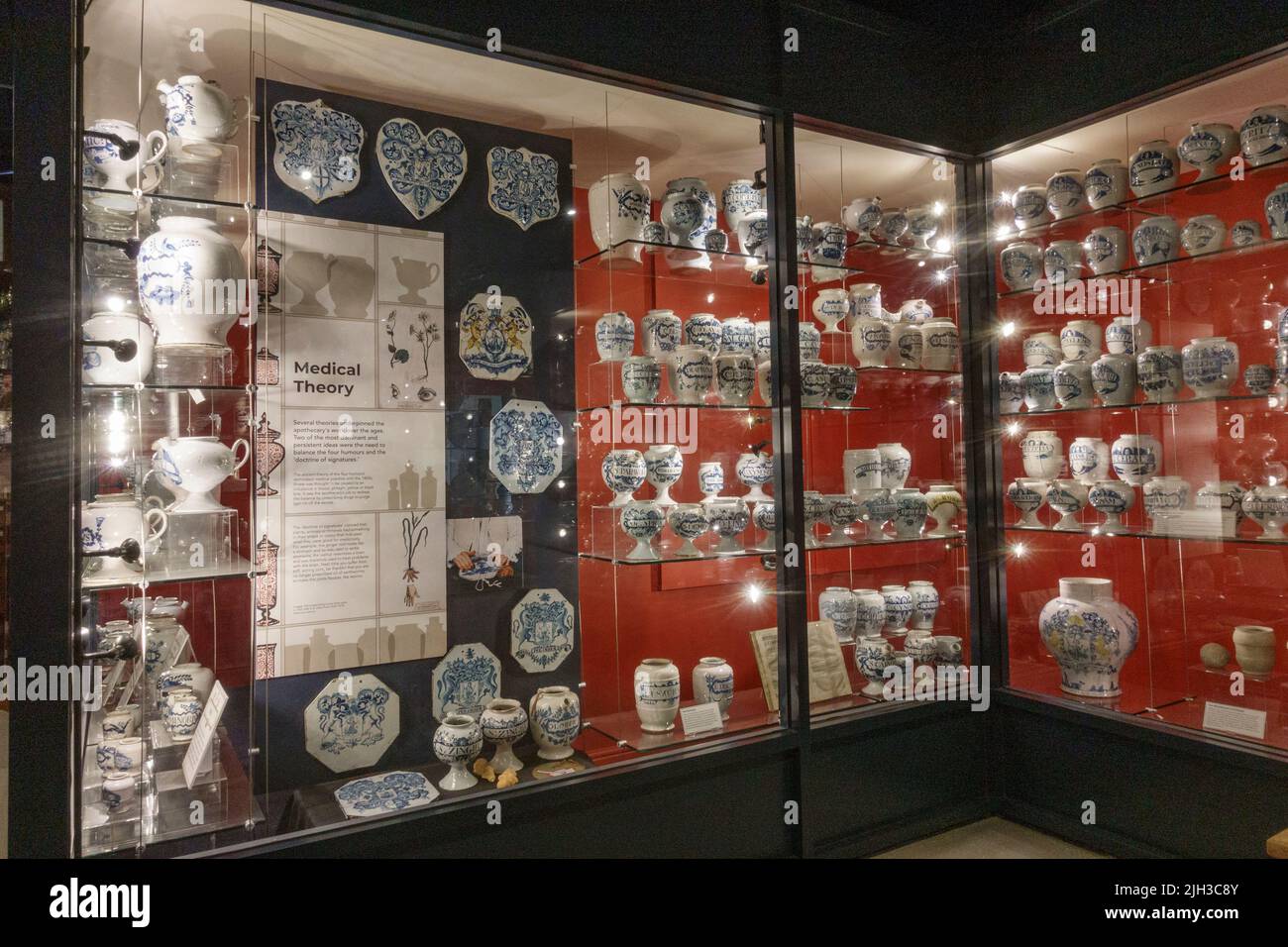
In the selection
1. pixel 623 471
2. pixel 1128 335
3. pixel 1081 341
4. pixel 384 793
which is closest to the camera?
pixel 384 793

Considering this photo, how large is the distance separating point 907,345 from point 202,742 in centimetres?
214

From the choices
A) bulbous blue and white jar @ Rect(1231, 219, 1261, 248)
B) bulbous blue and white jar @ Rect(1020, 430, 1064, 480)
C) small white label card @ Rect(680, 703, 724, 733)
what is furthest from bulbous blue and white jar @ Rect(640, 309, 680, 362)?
bulbous blue and white jar @ Rect(1231, 219, 1261, 248)

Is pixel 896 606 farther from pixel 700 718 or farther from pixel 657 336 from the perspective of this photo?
pixel 657 336

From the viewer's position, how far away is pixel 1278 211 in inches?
78.9

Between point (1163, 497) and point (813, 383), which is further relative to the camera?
point (813, 383)

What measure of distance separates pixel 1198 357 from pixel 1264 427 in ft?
0.75

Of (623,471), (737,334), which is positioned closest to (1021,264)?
(737,334)

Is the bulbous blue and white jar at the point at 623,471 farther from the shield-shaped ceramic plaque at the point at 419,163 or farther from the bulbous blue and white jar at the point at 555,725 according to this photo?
the shield-shaped ceramic plaque at the point at 419,163

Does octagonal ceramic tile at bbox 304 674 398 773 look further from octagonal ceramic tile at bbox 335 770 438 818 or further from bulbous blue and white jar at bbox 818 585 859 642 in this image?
bulbous blue and white jar at bbox 818 585 859 642

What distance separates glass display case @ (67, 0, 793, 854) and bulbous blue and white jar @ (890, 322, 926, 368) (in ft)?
1.65

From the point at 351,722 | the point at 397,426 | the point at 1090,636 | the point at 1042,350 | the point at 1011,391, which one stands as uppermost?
the point at 1042,350

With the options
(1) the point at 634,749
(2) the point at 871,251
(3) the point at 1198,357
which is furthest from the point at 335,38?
(3) the point at 1198,357

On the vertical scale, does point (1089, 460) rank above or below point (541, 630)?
above

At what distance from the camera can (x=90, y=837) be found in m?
1.49
